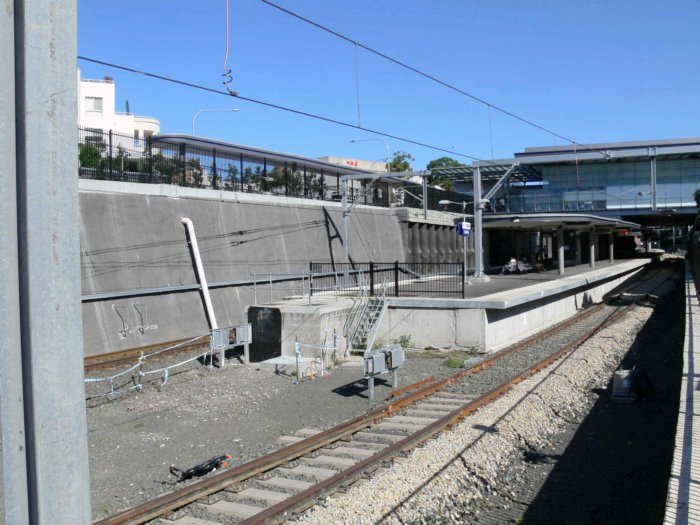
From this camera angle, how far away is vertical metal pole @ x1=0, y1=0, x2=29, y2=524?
227 centimetres

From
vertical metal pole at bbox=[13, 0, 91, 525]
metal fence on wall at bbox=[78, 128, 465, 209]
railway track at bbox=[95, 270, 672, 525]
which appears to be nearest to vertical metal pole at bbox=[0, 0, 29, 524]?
vertical metal pole at bbox=[13, 0, 91, 525]

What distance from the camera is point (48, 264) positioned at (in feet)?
7.62

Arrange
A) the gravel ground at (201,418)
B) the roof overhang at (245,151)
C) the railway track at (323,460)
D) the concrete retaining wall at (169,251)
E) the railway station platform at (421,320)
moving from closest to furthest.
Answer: the railway track at (323,460) → the gravel ground at (201,418) → the railway station platform at (421,320) → the concrete retaining wall at (169,251) → the roof overhang at (245,151)

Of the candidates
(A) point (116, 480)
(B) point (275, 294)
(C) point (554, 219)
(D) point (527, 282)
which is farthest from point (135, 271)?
(C) point (554, 219)

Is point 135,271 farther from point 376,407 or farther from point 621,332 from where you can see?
point 621,332

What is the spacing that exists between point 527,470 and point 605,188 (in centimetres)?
5214

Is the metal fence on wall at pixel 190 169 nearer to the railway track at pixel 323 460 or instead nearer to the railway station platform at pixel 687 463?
the railway track at pixel 323 460

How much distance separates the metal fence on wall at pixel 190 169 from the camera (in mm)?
21688

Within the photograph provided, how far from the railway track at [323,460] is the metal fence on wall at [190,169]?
14.1m

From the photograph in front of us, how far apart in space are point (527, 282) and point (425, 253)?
14.2 meters

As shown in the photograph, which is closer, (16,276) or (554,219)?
(16,276)

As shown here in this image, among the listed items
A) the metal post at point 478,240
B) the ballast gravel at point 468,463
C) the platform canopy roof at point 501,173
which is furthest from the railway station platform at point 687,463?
the platform canopy roof at point 501,173

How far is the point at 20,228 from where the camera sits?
231 centimetres

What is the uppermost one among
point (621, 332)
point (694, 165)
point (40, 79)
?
point (694, 165)
